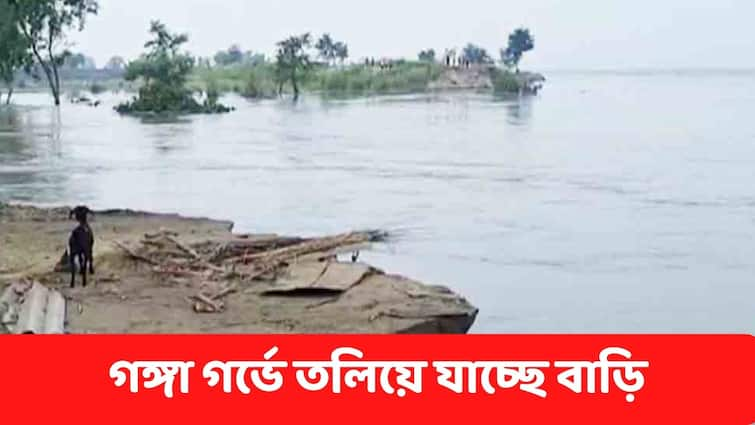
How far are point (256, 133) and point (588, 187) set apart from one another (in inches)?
533

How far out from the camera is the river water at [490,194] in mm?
10883

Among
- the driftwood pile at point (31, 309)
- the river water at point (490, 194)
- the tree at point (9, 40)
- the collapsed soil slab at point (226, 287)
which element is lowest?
the river water at point (490, 194)

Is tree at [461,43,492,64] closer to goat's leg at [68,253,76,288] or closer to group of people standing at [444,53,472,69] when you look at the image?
group of people standing at [444,53,472,69]

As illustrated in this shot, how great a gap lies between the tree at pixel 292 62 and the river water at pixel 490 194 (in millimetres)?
18509

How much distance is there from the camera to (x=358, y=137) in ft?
95.8

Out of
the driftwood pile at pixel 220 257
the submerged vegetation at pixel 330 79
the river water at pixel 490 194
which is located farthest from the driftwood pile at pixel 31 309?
the submerged vegetation at pixel 330 79

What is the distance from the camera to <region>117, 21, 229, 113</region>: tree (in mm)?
40406

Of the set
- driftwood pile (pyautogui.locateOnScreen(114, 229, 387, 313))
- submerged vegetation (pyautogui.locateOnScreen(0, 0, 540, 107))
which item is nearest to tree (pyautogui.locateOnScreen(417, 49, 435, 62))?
submerged vegetation (pyautogui.locateOnScreen(0, 0, 540, 107))

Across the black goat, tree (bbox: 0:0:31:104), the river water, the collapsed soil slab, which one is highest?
tree (bbox: 0:0:31:104)

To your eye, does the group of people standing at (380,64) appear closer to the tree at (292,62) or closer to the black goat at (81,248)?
the tree at (292,62)

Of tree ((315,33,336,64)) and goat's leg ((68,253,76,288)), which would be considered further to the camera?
tree ((315,33,336,64))

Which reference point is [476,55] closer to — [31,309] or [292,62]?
[292,62]

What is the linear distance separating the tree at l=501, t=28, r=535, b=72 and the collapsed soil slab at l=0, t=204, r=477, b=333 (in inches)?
2945

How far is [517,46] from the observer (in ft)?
279
